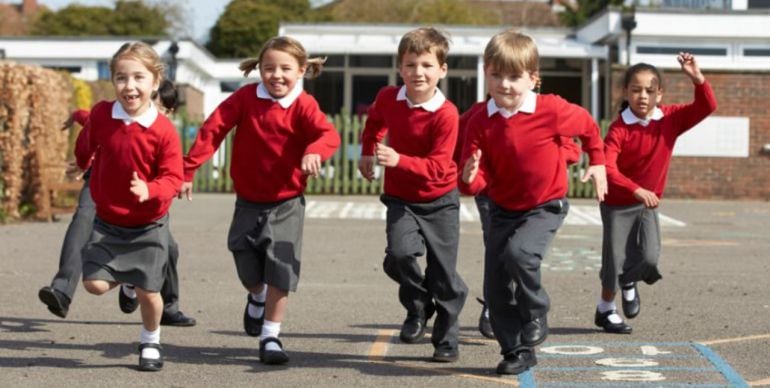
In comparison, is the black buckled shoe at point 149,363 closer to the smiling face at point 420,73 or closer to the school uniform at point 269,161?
the school uniform at point 269,161

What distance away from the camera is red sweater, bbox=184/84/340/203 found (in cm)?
776

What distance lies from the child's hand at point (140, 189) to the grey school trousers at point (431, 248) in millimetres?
1553

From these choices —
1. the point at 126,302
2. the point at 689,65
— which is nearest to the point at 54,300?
the point at 126,302

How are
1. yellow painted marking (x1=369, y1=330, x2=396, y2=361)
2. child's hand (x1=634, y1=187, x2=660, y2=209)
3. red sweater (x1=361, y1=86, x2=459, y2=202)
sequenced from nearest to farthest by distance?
red sweater (x1=361, y1=86, x2=459, y2=202) < yellow painted marking (x1=369, y1=330, x2=396, y2=361) < child's hand (x1=634, y1=187, x2=660, y2=209)

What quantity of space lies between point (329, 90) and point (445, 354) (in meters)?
27.9

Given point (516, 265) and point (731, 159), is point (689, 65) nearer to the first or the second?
point (516, 265)

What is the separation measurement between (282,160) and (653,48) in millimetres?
26465

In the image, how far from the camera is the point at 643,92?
9078 mm

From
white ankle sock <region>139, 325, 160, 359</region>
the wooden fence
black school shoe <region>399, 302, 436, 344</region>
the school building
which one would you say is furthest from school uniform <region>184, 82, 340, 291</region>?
the school building

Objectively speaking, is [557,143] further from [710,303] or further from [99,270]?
[710,303]

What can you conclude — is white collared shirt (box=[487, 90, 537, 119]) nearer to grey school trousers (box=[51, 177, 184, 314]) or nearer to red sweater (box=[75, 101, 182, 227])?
red sweater (box=[75, 101, 182, 227])

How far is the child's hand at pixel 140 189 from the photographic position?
7066 mm

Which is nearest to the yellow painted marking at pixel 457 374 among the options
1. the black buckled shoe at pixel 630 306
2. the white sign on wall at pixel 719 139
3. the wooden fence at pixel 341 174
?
the black buckled shoe at pixel 630 306

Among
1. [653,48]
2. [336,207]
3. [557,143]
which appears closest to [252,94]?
[557,143]
